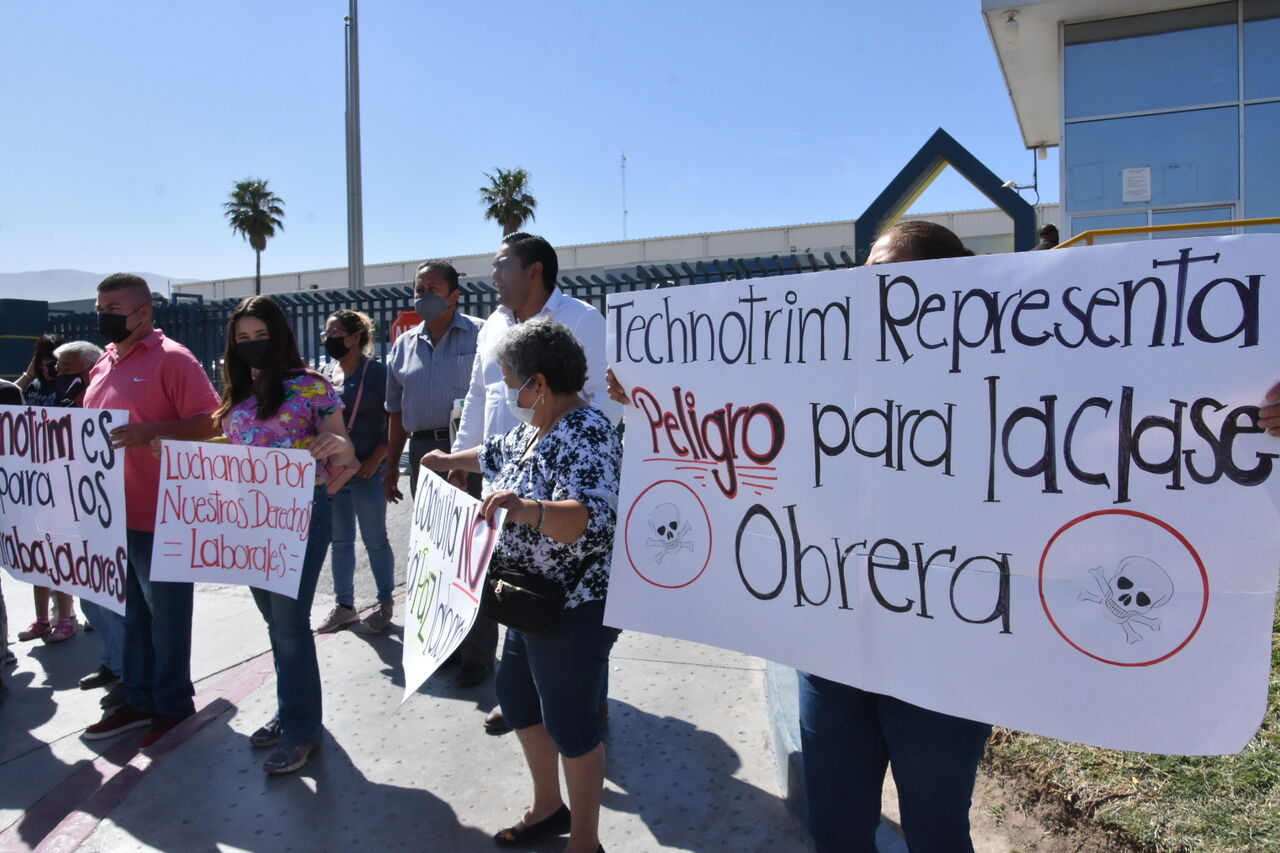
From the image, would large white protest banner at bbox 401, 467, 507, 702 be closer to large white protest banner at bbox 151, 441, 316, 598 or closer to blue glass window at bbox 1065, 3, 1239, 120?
large white protest banner at bbox 151, 441, 316, 598

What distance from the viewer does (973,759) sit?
6.89ft

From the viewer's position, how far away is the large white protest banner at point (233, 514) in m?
3.68

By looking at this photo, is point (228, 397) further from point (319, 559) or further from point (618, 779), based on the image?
point (618, 779)

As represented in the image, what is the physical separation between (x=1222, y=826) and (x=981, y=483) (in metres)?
1.39

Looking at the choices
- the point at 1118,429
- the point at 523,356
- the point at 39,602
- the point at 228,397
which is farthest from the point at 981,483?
the point at 39,602

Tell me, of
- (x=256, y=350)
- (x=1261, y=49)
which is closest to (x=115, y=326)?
(x=256, y=350)

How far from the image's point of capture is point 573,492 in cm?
268

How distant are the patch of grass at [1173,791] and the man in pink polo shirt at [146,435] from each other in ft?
11.5

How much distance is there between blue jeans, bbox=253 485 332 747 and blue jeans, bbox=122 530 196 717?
0.46 metres

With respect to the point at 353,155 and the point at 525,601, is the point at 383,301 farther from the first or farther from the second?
the point at 525,601

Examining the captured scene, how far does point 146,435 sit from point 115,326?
0.52m

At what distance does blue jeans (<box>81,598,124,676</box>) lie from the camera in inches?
172

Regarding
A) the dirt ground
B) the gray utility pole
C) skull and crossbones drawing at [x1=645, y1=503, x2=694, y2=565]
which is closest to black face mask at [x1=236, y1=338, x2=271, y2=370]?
skull and crossbones drawing at [x1=645, y1=503, x2=694, y2=565]

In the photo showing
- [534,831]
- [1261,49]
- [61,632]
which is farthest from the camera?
[1261,49]
